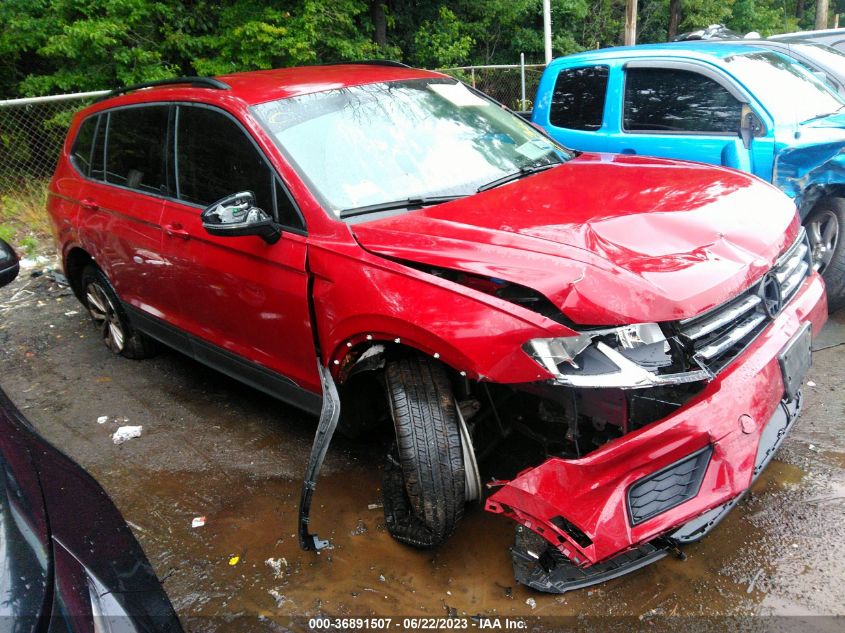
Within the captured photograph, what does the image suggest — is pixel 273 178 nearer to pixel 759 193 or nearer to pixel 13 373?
pixel 759 193

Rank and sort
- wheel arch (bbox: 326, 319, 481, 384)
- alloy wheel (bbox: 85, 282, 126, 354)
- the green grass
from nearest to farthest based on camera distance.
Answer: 1. wheel arch (bbox: 326, 319, 481, 384)
2. alloy wheel (bbox: 85, 282, 126, 354)
3. the green grass

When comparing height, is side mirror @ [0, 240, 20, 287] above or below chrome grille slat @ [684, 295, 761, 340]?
above

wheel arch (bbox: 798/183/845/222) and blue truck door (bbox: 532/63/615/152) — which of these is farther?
blue truck door (bbox: 532/63/615/152)

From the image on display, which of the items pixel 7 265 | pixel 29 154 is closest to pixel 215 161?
pixel 7 265

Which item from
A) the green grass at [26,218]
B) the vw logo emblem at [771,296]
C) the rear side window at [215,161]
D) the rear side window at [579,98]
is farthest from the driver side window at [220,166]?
the green grass at [26,218]

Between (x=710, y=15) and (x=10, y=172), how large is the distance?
19.8 metres

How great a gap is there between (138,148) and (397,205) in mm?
1991

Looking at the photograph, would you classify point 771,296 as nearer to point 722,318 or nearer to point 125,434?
point 722,318

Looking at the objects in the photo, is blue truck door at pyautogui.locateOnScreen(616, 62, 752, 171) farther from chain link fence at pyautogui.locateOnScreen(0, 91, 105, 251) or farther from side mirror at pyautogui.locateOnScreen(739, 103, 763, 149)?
chain link fence at pyautogui.locateOnScreen(0, 91, 105, 251)

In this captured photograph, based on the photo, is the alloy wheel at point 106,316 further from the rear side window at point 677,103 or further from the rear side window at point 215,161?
the rear side window at point 677,103

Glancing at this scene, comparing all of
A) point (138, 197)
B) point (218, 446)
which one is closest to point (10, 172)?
point (138, 197)

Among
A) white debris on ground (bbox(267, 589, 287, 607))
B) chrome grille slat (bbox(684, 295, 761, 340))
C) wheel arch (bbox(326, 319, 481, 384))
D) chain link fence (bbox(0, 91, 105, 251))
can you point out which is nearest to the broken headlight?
chrome grille slat (bbox(684, 295, 761, 340))

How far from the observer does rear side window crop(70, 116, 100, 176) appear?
15.2 ft

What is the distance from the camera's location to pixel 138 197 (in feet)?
13.2
